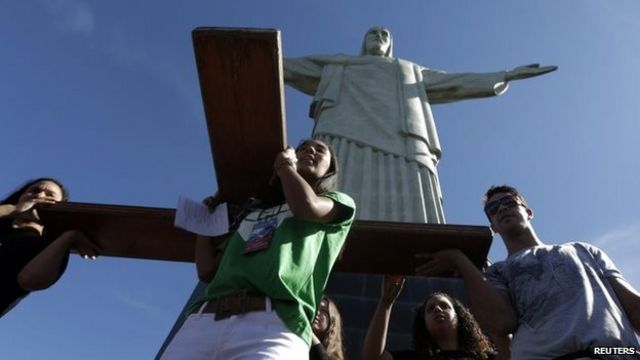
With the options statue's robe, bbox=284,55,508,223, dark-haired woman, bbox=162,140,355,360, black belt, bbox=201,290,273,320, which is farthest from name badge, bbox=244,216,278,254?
statue's robe, bbox=284,55,508,223

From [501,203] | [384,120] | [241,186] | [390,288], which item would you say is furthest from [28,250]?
[384,120]

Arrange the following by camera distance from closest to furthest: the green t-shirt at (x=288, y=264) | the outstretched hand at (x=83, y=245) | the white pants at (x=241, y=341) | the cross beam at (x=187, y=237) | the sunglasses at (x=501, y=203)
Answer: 1. the white pants at (x=241, y=341)
2. the green t-shirt at (x=288, y=264)
3. the cross beam at (x=187, y=237)
4. the outstretched hand at (x=83, y=245)
5. the sunglasses at (x=501, y=203)

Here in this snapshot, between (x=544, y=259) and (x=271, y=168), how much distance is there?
1.05 meters

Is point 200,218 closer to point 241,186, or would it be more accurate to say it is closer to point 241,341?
point 241,186

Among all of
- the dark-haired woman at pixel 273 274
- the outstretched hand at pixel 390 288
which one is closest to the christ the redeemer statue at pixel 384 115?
the outstretched hand at pixel 390 288

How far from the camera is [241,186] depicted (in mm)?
2264

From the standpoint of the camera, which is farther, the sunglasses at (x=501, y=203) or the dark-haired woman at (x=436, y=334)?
the dark-haired woman at (x=436, y=334)

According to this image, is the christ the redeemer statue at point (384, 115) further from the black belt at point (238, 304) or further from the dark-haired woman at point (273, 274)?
the black belt at point (238, 304)

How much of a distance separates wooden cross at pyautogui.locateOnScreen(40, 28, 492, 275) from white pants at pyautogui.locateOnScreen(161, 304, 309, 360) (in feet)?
1.88

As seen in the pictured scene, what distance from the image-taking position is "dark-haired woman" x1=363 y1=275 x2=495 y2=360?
8.59ft

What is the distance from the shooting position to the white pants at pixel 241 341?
165 cm

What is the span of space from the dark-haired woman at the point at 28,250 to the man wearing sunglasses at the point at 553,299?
53.1 inches

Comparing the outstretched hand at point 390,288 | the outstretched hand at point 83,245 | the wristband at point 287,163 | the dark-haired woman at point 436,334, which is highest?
the wristband at point 287,163

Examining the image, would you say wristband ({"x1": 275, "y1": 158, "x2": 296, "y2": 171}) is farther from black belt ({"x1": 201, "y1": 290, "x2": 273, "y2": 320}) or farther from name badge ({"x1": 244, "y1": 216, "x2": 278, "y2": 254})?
black belt ({"x1": 201, "y1": 290, "x2": 273, "y2": 320})
